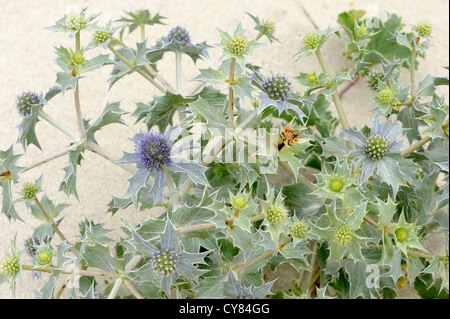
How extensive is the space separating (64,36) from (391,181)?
1.15 m

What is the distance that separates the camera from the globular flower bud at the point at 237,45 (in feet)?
2.51

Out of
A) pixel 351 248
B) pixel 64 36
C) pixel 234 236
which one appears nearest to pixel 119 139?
pixel 64 36

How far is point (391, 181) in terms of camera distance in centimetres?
86

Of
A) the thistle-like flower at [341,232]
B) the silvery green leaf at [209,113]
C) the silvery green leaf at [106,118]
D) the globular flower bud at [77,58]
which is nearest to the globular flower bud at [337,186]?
the thistle-like flower at [341,232]

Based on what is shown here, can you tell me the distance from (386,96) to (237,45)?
1.29 feet

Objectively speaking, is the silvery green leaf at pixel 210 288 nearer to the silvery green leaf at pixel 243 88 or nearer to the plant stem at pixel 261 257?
the plant stem at pixel 261 257

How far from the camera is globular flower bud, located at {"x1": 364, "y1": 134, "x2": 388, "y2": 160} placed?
0.87m

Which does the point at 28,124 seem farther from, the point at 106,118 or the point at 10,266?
the point at 10,266

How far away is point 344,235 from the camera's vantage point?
808 millimetres

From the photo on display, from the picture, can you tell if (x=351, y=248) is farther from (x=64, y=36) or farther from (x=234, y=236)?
(x=64, y=36)

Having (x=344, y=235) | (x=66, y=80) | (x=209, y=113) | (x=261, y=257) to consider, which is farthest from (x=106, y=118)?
(x=344, y=235)

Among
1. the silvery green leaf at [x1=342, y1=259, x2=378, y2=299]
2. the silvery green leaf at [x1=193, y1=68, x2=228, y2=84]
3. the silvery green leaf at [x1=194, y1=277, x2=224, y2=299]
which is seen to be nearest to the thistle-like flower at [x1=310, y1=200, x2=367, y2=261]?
the silvery green leaf at [x1=342, y1=259, x2=378, y2=299]

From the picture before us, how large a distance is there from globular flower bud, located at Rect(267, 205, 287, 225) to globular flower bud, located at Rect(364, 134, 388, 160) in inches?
9.0
